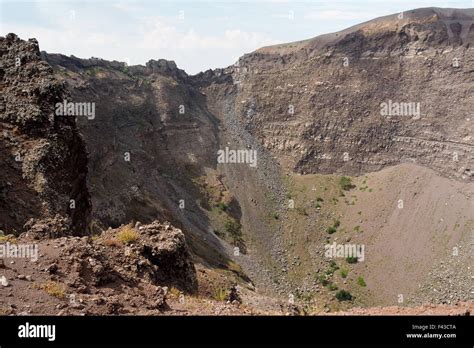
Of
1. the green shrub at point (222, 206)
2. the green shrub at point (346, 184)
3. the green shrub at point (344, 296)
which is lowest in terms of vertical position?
the green shrub at point (344, 296)

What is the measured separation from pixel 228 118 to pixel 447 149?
97.8 ft

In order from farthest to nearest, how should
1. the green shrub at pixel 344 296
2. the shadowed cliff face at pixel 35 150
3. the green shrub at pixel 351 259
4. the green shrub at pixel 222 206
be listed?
the green shrub at pixel 222 206 < the green shrub at pixel 351 259 < the green shrub at pixel 344 296 < the shadowed cliff face at pixel 35 150

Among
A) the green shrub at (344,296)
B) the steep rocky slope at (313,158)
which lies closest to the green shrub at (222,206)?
the steep rocky slope at (313,158)

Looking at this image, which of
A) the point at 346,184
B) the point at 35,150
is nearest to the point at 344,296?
the point at 346,184

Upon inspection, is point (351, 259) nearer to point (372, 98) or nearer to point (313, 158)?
point (313, 158)

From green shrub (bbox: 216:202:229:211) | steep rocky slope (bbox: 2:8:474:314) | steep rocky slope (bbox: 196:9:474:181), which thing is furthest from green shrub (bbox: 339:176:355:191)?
green shrub (bbox: 216:202:229:211)

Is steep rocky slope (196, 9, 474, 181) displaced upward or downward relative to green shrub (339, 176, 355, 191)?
upward

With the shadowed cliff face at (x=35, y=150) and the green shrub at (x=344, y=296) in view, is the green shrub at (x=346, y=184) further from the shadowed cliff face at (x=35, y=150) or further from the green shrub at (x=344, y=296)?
the shadowed cliff face at (x=35, y=150)

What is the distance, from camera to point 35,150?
13.5 metres

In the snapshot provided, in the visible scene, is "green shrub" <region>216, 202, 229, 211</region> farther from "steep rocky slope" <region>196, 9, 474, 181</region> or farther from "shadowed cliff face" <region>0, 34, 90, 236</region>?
"shadowed cliff face" <region>0, 34, 90, 236</region>

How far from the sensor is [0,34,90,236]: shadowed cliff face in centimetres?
1264

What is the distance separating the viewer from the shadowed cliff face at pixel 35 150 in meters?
12.6

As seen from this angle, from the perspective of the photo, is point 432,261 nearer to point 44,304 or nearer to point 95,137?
point 95,137
